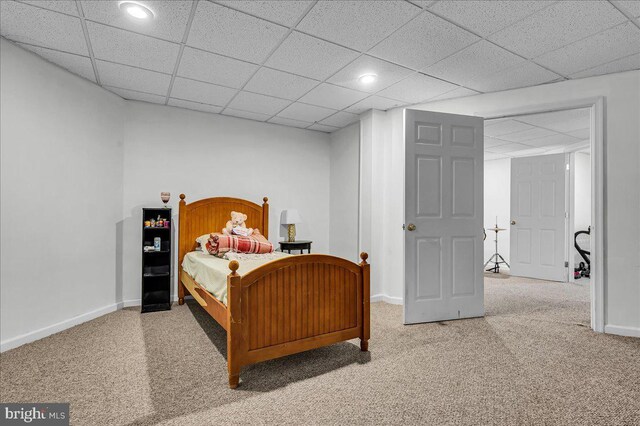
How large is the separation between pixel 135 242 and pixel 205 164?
1.29m

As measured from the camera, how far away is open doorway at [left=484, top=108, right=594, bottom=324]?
511cm

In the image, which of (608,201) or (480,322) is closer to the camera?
(608,201)

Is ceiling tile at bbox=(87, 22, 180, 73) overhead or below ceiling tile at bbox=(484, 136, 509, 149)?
overhead

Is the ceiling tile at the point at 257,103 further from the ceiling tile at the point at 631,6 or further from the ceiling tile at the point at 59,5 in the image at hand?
the ceiling tile at the point at 631,6

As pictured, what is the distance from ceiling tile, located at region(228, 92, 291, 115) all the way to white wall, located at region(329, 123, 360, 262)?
3.95ft

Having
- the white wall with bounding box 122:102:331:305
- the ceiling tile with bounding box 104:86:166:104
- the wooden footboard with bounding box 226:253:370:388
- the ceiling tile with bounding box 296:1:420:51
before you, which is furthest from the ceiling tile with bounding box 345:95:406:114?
the ceiling tile with bounding box 104:86:166:104

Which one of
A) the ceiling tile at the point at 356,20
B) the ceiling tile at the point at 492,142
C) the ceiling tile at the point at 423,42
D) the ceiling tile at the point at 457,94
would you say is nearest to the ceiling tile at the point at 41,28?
the ceiling tile at the point at 356,20

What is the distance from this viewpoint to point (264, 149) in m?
4.78

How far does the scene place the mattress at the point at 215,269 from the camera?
2.43 metres

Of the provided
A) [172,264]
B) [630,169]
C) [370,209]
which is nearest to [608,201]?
[630,169]

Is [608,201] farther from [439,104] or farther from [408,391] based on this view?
[408,391]

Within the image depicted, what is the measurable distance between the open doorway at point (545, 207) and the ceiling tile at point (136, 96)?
14.6ft

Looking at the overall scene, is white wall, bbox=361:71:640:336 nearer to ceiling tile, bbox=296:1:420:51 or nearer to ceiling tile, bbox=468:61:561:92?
ceiling tile, bbox=468:61:561:92

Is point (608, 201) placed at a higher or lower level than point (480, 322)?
higher
